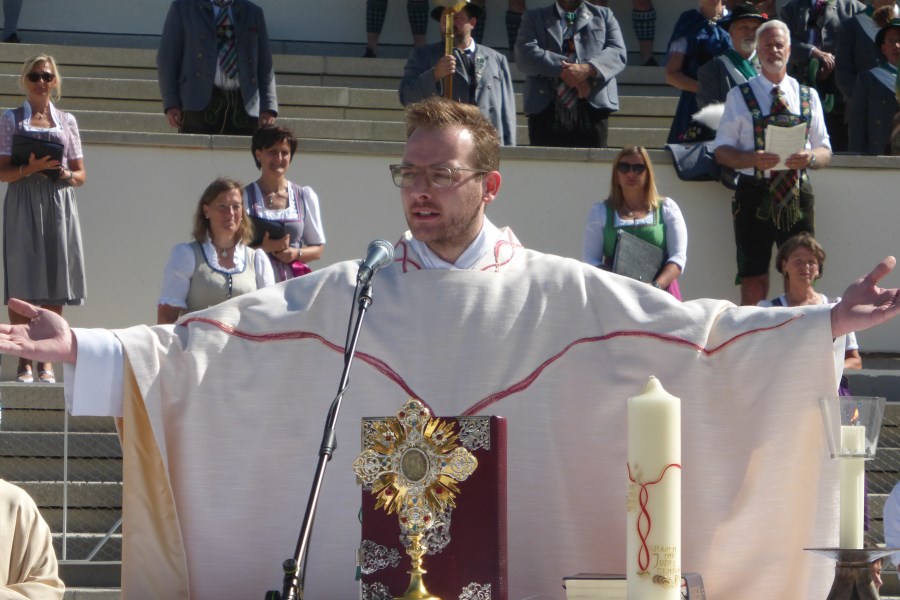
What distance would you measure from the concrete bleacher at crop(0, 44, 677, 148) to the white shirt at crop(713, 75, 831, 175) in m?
3.20

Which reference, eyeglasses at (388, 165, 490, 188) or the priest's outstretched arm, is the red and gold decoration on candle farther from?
the priest's outstretched arm

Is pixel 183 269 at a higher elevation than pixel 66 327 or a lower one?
higher

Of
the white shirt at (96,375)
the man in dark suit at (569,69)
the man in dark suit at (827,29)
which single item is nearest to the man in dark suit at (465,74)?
the man in dark suit at (569,69)

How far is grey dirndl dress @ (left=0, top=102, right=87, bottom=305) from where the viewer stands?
9875 mm

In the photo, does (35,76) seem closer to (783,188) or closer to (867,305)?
(783,188)

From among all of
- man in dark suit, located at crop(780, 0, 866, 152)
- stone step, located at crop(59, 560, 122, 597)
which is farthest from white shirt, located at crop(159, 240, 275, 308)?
man in dark suit, located at crop(780, 0, 866, 152)

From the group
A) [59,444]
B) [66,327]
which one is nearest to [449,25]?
[59,444]

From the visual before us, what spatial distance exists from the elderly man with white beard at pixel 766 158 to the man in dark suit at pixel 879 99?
1506 millimetres

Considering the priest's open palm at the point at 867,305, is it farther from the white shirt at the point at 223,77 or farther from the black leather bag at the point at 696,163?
the white shirt at the point at 223,77

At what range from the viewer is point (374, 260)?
13.4 ft

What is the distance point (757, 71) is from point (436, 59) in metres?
2.10

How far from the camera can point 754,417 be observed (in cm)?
452

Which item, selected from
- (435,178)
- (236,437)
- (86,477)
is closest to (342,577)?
(236,437)

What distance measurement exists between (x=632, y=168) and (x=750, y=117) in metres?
1.19
